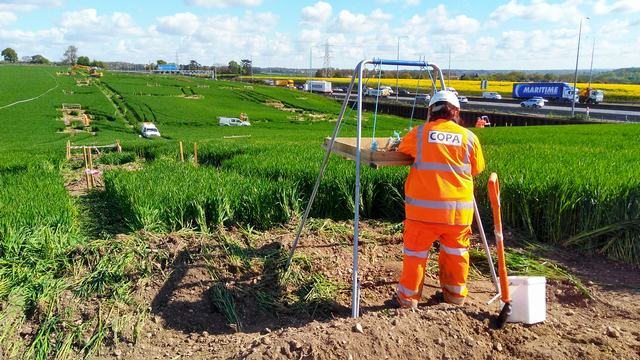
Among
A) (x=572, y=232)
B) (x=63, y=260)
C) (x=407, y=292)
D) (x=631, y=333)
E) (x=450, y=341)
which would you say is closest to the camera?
(x=450, y=341)

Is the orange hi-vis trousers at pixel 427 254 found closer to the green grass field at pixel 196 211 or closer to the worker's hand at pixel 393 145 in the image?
the worker's hand at pixel 393 145

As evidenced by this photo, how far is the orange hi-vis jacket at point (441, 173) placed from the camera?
4.23 metres

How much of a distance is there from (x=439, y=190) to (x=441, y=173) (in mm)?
149

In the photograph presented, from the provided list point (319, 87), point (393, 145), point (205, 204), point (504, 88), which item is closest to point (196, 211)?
point (205, 204)

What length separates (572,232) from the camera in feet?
20.9

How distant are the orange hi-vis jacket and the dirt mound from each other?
807mm

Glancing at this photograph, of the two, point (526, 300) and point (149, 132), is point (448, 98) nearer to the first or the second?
point (526, 300)

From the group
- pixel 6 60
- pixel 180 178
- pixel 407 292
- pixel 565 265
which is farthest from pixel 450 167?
pixel 6 60

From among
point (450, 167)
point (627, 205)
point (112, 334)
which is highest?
point (450, 167)

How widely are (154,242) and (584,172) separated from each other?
5.83 meters

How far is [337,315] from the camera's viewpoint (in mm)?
4781

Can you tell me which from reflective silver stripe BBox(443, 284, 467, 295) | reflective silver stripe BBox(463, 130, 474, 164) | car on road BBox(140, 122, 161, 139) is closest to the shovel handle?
reflective silver stripe BBox(463, 130, 474, 164)

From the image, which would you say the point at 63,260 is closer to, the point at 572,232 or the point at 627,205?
the point at 572,232

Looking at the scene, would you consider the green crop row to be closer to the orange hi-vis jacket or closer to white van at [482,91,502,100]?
the orange hi-vis jacket
